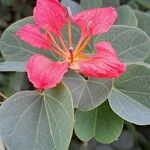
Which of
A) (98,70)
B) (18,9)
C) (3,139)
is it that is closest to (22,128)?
(3,139)

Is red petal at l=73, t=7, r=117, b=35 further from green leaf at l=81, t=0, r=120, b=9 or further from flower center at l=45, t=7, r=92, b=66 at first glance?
green leaf at l=81, t=0, r=120, b=9

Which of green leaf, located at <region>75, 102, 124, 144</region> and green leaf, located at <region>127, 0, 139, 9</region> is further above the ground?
green leaf, located at <region>75, 102, 124, 144</region>

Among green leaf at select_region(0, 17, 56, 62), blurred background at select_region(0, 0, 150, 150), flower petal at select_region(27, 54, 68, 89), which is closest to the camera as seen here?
flower petal at select_region(27, 54, 68, 89)

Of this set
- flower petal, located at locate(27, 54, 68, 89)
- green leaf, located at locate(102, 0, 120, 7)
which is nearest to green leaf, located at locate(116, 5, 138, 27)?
green leaf, located at locate(102, 0, 120, 7)

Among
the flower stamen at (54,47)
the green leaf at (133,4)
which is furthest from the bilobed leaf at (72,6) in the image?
the flower stamen at (54,47)

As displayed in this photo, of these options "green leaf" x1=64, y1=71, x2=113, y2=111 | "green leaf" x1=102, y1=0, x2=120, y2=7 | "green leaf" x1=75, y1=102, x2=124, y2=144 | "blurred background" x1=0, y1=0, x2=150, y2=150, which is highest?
"green leaf" x1=64, y1=71, x2=113, y2=111

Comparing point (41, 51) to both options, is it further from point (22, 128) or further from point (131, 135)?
point (131, 135)

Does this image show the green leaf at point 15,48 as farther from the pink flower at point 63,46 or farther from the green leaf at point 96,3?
the green leaf at point 96,3
